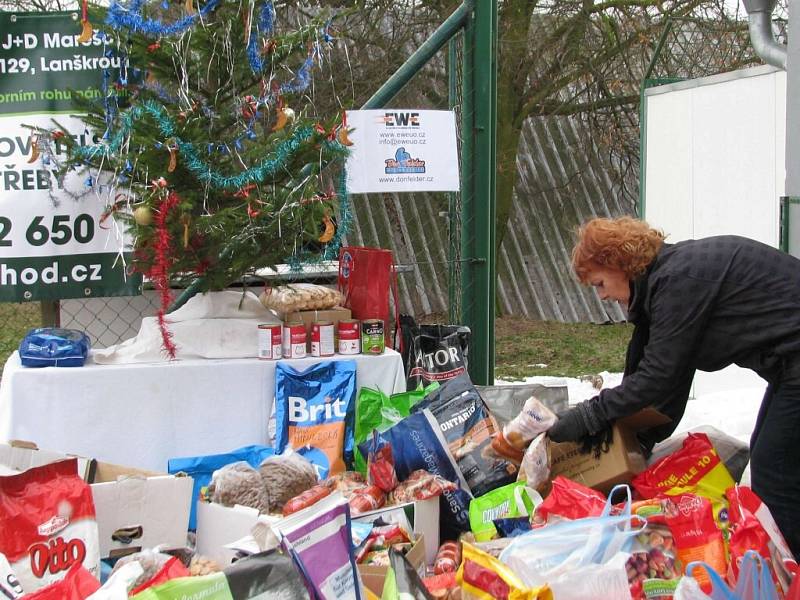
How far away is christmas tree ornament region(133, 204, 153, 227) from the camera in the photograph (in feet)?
11.7

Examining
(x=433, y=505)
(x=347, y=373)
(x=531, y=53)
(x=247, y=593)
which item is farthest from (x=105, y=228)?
(x=531, y=53)

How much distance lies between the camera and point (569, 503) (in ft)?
9.25

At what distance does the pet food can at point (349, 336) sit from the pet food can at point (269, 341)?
0.29m

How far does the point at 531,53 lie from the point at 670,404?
5.72 m

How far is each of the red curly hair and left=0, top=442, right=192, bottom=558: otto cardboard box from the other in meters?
1.59

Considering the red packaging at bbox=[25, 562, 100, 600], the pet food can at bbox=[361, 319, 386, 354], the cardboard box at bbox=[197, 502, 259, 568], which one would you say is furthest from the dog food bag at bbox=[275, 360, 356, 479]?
the red packaging at bbox=[25, 562, 100, 600]

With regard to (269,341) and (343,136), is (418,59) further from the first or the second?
(269,341)

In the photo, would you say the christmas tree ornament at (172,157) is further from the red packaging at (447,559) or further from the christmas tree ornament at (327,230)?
the red packaging at (447,559)

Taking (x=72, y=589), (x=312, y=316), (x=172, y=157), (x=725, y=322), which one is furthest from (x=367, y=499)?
(x=172, y=157)

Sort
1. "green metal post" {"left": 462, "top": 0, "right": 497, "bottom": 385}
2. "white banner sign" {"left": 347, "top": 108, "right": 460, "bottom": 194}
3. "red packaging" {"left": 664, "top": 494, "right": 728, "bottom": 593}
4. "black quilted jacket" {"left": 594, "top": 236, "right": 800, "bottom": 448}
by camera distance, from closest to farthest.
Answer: "red packaging" {"left": 664, "top": 494, "right": 728, "bottom": 593}
"black quilted jacket" {"left": 594, "top": 236, "right": 800, "bottom": 448}
"white banner sign" {"left": 347, "top": 108, "right": 460, "bottom": 194}
"green metal post" {"left": 462, "top": 0, "right": 497, "bottom": 385}

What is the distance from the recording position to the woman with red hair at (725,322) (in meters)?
2.73

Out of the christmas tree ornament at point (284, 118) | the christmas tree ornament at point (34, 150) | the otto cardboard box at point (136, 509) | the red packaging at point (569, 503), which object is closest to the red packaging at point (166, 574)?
the otto cardboard box at point (136, 509)

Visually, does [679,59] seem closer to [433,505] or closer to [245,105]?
[245,105]

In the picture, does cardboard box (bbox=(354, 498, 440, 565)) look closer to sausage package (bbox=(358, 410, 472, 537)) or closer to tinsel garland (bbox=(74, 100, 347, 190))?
sausage package (bbox=(358, 410, 472, 537))
